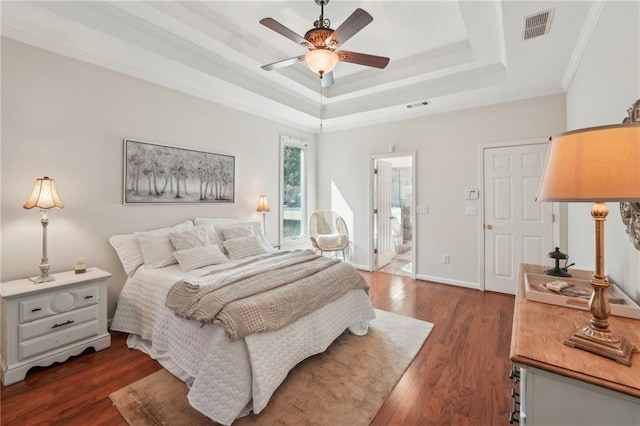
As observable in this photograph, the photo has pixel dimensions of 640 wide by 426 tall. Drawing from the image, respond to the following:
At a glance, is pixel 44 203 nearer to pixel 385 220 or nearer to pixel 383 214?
pixel 383 214

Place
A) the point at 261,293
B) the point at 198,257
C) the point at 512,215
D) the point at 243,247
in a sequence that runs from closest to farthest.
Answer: the point at 261,293
the point at 198,257
the point at 243,247
the point at 512,215

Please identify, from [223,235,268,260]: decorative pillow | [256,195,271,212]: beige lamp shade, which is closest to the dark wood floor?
[223,235,268,260]: decorative pillow

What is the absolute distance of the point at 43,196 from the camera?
88.6 inches

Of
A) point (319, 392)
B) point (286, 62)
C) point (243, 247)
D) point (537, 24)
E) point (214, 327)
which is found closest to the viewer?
point (214, 327)

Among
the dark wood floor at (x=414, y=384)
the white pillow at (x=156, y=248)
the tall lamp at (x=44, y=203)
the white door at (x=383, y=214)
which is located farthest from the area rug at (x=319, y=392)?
the white door at (x=383, y=214)

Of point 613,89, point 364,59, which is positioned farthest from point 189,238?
point 613,89

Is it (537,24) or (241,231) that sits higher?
(537,24)

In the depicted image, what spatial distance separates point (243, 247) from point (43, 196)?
1.74m

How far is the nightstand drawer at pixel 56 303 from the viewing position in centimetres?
207

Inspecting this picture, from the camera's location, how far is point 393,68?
3740 millimetres

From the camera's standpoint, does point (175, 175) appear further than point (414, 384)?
Yes

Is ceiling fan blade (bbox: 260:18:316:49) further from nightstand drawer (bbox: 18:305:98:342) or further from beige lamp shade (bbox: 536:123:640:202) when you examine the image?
nightstand drawer (bbox: 18:305:98:342)

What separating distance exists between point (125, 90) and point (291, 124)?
8.53ft

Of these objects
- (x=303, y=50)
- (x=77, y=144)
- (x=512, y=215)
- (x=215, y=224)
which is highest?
(x=303, y=50)
